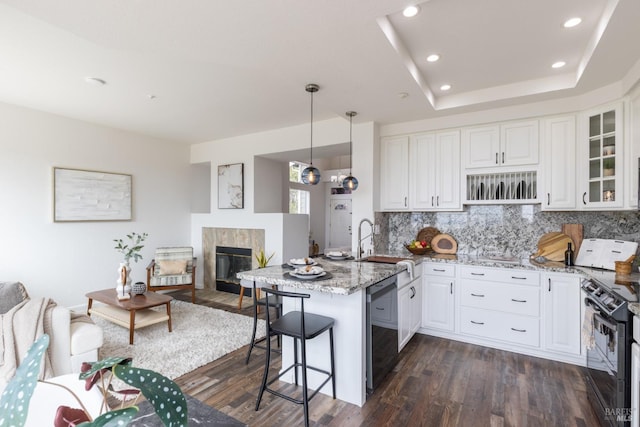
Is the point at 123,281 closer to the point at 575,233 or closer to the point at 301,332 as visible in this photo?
the point at 301,332

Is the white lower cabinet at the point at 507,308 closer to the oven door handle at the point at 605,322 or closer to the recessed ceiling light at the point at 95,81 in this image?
the oven door handle at the point at 605,322

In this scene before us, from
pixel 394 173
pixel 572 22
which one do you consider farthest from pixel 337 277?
pixel 572 22

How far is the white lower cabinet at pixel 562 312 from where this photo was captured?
294 cm

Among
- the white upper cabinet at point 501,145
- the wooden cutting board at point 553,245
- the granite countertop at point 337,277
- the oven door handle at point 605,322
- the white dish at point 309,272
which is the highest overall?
the white upper cabinet at point 501,145

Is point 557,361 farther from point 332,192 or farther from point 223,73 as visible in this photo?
point 332,192

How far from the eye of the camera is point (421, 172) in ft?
13.5

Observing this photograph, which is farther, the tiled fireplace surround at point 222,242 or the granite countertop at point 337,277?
the tiled fireplace surround at point 222,242

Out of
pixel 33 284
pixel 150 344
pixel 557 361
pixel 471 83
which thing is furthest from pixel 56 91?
pixel 557 361

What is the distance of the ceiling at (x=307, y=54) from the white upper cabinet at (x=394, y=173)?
0.33 metres

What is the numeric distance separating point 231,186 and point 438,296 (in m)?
3.88

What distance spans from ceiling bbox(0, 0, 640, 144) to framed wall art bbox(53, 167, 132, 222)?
3.22 feet

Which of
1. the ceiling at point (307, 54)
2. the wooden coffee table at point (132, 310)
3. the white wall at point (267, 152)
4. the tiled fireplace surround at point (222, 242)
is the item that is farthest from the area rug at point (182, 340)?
the ceiling at point (307, 54)

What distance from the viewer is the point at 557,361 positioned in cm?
305

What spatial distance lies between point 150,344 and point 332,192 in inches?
313
